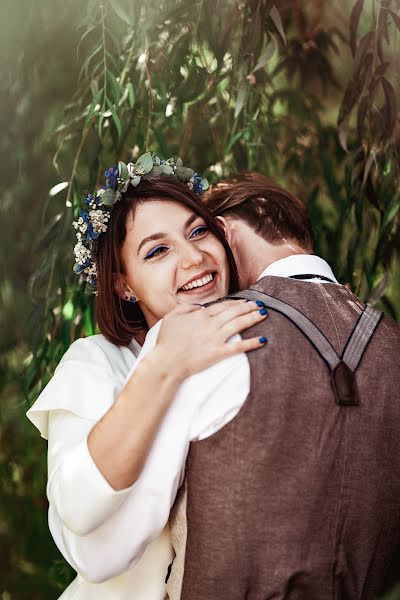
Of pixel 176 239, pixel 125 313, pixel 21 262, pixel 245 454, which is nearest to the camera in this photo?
pixel 245 454

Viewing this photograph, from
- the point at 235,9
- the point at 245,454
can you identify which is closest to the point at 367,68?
the point at 235,9

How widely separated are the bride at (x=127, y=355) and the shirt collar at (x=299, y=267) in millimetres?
190

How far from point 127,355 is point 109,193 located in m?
0.38

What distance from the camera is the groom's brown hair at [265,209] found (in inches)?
76.6

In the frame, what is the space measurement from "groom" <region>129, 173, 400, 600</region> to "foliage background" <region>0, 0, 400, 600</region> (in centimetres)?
102

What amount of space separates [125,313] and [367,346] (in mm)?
764

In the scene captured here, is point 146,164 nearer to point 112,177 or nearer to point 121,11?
point 112,177

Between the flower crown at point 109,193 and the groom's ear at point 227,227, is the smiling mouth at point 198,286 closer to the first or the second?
the groom's ear at point 227,227

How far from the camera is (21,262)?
2.66m

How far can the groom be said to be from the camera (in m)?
1.41

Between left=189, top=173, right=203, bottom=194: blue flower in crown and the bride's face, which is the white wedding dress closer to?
the bride's face

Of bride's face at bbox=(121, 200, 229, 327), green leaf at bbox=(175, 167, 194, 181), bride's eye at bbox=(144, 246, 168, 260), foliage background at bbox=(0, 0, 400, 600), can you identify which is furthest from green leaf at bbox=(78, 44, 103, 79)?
bride's eye at bbox=(144, 246, 168, 260)

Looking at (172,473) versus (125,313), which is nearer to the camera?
(172,473)

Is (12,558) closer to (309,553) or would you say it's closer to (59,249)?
(59,249)
